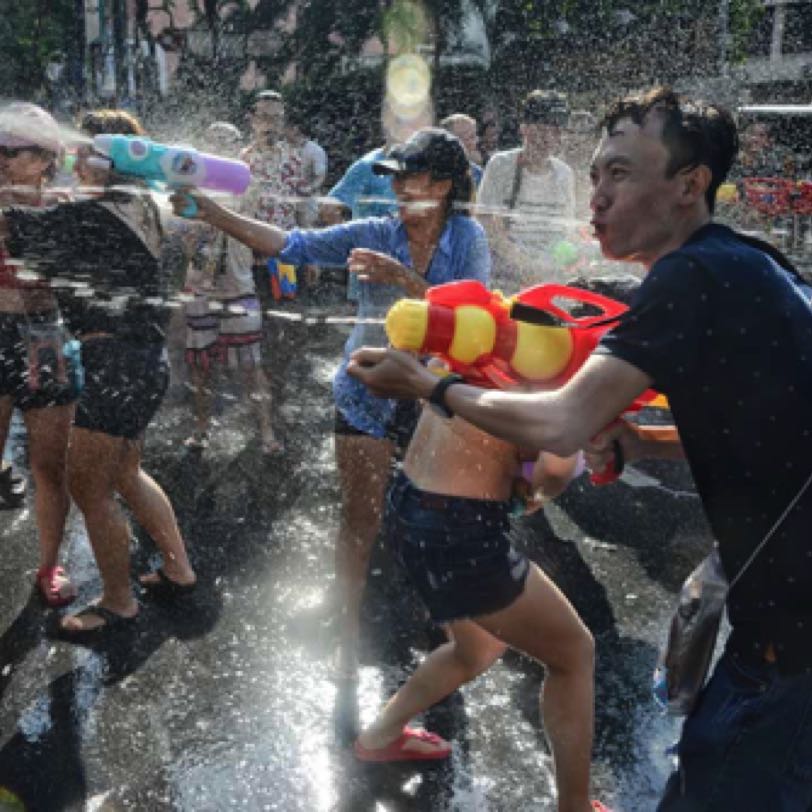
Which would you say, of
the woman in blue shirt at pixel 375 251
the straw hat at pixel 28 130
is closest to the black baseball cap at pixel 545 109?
the woman in blue shirt at pixel 375 251

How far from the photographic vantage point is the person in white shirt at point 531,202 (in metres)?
5.41

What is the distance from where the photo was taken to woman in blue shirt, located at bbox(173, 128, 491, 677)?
3100mm

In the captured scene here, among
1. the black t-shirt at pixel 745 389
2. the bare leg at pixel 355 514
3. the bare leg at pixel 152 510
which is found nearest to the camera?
the black t-shirt at pixel 745 389

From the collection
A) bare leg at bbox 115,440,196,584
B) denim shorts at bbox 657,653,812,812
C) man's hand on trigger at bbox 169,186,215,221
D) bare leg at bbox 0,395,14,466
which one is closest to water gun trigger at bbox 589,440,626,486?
denim shorts at bbox 657,653,812,812

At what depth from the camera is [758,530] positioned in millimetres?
1632

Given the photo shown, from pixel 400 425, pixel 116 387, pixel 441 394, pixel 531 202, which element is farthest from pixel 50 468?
pixel 531 202

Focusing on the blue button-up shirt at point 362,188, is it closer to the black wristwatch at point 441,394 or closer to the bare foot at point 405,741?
the bare foot at point 405,741

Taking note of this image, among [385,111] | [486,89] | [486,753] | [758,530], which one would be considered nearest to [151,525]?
[486,753]

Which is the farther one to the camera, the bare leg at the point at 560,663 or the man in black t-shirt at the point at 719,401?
the bare leg at the point at 560,663

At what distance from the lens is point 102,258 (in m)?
3.27

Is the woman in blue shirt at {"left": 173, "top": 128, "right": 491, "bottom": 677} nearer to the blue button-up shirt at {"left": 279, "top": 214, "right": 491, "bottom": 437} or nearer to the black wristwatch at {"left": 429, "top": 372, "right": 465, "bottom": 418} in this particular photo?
the blue button-up shirt at {"left": 279, "top": 214, "right": 491, "bottom": 437}

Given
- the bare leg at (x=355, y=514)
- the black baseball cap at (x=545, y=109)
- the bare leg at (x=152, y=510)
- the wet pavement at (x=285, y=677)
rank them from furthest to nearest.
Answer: the black baseball cap at (x=545, y=109)
the bare leg at (x=152, y=510)
the bare leg at (x=355, y=514)
the wet pavement at (x=285, y=677)

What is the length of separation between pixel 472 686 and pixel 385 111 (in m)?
12.9

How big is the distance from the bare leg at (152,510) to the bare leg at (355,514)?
911 millimetres
